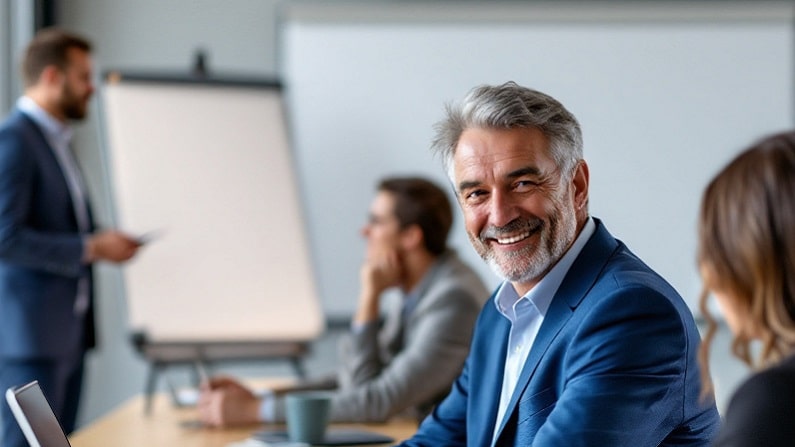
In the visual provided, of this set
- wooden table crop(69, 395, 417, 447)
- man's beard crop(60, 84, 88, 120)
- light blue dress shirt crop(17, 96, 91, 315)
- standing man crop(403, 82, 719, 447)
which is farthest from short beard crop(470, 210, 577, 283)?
man's beard crop(60, 84, 88, 120)

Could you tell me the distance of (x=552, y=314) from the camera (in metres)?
1.56

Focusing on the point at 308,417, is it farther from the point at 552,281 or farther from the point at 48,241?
the point at 48,241

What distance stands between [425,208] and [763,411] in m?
2.06

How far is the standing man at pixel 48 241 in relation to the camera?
3359 mm

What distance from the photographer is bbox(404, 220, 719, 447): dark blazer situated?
1.40 meters

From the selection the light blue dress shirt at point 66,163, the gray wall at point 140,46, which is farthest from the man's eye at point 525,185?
the gray wall at point 140,46

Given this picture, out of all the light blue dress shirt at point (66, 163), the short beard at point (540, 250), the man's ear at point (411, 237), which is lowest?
the short beard at point (540, 250)

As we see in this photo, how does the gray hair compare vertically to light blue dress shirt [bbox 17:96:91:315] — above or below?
below

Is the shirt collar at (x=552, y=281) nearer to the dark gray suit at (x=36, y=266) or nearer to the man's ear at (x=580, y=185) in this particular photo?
the man's ear at (x=580, y=185)

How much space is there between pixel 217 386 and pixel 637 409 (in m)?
1.43

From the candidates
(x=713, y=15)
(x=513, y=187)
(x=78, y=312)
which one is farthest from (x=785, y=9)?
(x=513, y=187)

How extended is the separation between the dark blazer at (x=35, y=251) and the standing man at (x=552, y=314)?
1.88 metres

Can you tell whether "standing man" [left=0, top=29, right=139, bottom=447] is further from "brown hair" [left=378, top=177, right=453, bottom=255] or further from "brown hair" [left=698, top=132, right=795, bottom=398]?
"brown hair" [left=698, top=132, right=795, bottom=398]

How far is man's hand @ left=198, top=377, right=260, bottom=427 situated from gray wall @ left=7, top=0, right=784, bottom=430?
216 cm
